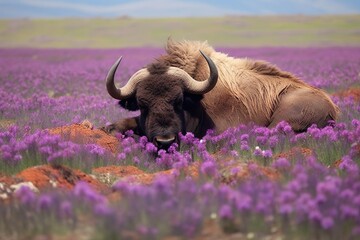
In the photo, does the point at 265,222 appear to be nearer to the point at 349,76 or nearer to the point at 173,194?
the point at 173,194

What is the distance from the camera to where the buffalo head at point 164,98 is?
8.30 metres

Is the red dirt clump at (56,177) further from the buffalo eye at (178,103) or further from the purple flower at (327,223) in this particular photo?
the buffalo eye at (178,103)

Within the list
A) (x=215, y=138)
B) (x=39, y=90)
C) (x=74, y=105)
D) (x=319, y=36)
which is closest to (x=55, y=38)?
(x=319, y=36)

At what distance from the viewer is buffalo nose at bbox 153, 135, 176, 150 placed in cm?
795

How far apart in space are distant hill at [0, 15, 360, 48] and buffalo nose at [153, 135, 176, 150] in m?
59.1

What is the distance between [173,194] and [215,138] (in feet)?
12.6

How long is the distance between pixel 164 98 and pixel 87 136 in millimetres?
1267

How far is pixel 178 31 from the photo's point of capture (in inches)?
3292

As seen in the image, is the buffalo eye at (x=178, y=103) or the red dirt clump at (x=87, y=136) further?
the buffalo eye at (x=178, y=103)

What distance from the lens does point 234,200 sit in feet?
13.8

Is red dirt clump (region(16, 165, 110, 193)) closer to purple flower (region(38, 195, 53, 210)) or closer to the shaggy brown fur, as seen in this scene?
→ purple flower (region(38, 195, 53, 210))

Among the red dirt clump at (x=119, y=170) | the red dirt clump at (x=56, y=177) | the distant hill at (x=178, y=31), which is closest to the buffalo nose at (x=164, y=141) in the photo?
the red dirt clump at (x=119, y=170)

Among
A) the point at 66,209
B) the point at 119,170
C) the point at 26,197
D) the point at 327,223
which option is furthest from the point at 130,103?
the point at 327,223

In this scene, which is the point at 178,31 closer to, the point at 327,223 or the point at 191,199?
the point at 191,199
